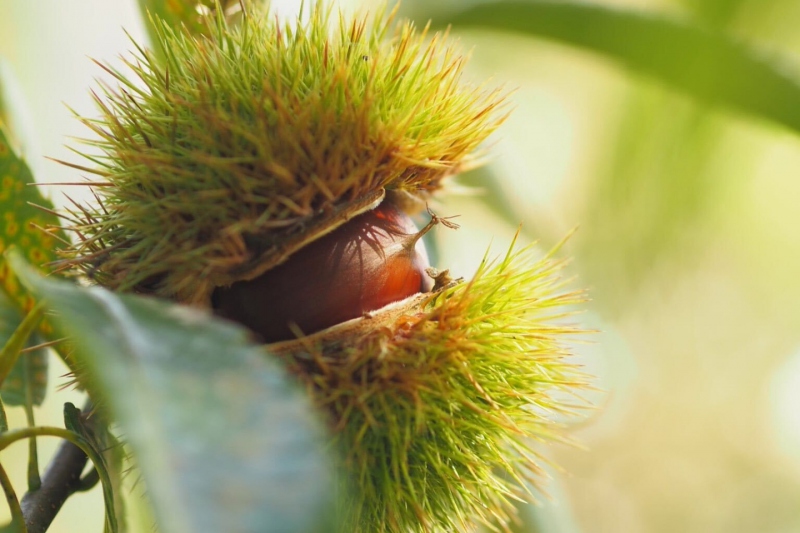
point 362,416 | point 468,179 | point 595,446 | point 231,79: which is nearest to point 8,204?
point 231,79

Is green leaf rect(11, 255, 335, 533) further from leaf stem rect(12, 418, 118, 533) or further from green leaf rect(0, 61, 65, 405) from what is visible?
green leaf rect(0, 61, 65, 405)

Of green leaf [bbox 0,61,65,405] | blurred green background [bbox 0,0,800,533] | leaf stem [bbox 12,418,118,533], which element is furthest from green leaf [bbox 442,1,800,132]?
leaf stem [bbox 12,418,118,533]

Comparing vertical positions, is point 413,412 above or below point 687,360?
below

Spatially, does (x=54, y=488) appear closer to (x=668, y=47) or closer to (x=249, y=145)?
(x=249, y=145)

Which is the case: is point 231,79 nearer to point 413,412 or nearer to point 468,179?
point 413,412

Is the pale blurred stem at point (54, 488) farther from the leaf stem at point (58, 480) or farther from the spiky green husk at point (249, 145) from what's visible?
the spiky green husk at point (249, 145)

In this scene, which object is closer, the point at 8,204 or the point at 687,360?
the point at 8,204
